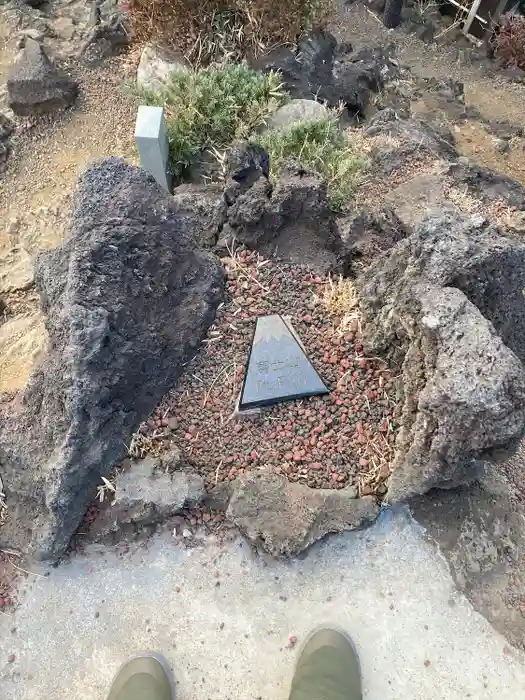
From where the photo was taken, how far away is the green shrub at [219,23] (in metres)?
4.65

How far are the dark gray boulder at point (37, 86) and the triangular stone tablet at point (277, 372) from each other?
3418 millimetres

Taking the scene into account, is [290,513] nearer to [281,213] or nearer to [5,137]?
[281,213]

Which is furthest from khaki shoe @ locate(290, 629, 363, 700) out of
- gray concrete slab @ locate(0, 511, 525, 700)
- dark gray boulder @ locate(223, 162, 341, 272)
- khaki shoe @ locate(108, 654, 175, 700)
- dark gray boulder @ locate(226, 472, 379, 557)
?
dark gray boulder @ locate(223, 162, 341, 272)

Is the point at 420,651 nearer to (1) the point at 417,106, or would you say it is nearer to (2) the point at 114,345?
(2) the point at 114,345

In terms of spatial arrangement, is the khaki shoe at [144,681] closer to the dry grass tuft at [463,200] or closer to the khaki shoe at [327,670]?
the khaki shoe at [327,670]

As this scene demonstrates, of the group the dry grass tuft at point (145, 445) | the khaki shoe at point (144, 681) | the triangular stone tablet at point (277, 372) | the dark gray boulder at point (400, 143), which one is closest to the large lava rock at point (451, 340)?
the triangular stone tablet at point (277, 372)

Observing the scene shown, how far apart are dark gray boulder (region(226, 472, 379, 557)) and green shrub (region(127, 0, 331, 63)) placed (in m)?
3.67

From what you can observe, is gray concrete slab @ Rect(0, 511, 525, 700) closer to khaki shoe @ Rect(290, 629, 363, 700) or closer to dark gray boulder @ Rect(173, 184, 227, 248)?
khaki shoe @ Rect(290, 629, 363, 700)

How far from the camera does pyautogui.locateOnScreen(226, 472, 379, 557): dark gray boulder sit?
2648 mm

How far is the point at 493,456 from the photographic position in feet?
8.15

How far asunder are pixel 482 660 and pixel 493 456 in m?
0.96

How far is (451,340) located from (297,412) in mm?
900

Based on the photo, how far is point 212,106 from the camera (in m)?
4.39

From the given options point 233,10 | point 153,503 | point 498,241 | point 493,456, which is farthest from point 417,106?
point 153,503
